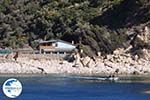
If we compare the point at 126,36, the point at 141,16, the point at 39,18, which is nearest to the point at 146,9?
the point at 141,16

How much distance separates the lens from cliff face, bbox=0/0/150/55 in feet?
193

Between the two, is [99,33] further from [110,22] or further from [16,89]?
[16,89]

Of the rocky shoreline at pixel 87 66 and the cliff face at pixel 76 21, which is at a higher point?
the cliff face at pixel 76 21

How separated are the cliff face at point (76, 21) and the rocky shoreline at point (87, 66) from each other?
264cm

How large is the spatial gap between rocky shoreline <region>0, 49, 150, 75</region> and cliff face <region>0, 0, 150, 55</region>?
8.67 ft

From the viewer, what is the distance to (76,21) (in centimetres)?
6719

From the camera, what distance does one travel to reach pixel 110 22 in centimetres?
6581

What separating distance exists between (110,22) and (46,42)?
9742 millimetres

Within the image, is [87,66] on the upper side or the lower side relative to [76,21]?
lower

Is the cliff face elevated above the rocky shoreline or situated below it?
above

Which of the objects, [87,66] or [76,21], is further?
[76,21]

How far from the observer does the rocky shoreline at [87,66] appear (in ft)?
168

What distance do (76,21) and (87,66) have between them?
611 inches

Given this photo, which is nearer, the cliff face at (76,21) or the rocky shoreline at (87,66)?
the rocky shoreline at (87,66)
